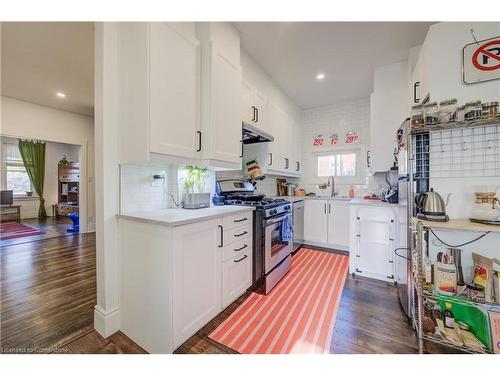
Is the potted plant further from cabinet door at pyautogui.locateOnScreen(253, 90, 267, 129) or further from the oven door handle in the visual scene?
cabinet door at pyautogui.locateOnScreen(253, 90, 267, 129)

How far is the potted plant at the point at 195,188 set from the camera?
1.95 metres

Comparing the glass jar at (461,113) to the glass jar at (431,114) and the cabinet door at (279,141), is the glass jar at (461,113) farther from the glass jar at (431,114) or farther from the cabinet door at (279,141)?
the cabinet door at (279,141)

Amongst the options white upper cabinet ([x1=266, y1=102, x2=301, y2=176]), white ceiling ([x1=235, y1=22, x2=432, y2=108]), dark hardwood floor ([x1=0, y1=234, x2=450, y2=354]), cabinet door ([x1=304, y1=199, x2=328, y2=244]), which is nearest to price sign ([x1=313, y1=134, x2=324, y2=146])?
white upper cabinet ([x1=266, y1=102, x2=301, y2=176])

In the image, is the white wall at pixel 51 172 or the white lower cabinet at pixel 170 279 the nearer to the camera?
the white lower cabinet at pixel 170 279

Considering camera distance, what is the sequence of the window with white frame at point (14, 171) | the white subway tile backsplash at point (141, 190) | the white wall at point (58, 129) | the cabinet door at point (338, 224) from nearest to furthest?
the white subway tile backsplash at point (141, 190) → the cabinet door at point (338, 224) → the white wall at point (58, 129) → the window with white frame at point (14, 171)

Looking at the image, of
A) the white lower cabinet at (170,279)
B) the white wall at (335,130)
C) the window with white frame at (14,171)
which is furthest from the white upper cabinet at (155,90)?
the window with white frame at (14,171)

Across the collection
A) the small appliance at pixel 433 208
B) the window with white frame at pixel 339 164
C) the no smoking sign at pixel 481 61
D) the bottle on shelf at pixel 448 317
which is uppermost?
the no smoking sign at pixel 481 61

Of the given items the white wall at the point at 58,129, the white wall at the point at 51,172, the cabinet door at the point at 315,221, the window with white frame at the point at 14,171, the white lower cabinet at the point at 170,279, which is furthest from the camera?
the white wall at the point at 51,172

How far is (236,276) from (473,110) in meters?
2.10

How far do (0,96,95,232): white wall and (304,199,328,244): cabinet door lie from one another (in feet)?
15.6

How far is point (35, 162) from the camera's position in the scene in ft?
19.9

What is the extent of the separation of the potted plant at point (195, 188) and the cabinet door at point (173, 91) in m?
0.42

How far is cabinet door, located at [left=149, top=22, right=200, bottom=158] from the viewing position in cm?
142

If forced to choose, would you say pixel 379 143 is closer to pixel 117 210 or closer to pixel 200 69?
pixel 200 69
